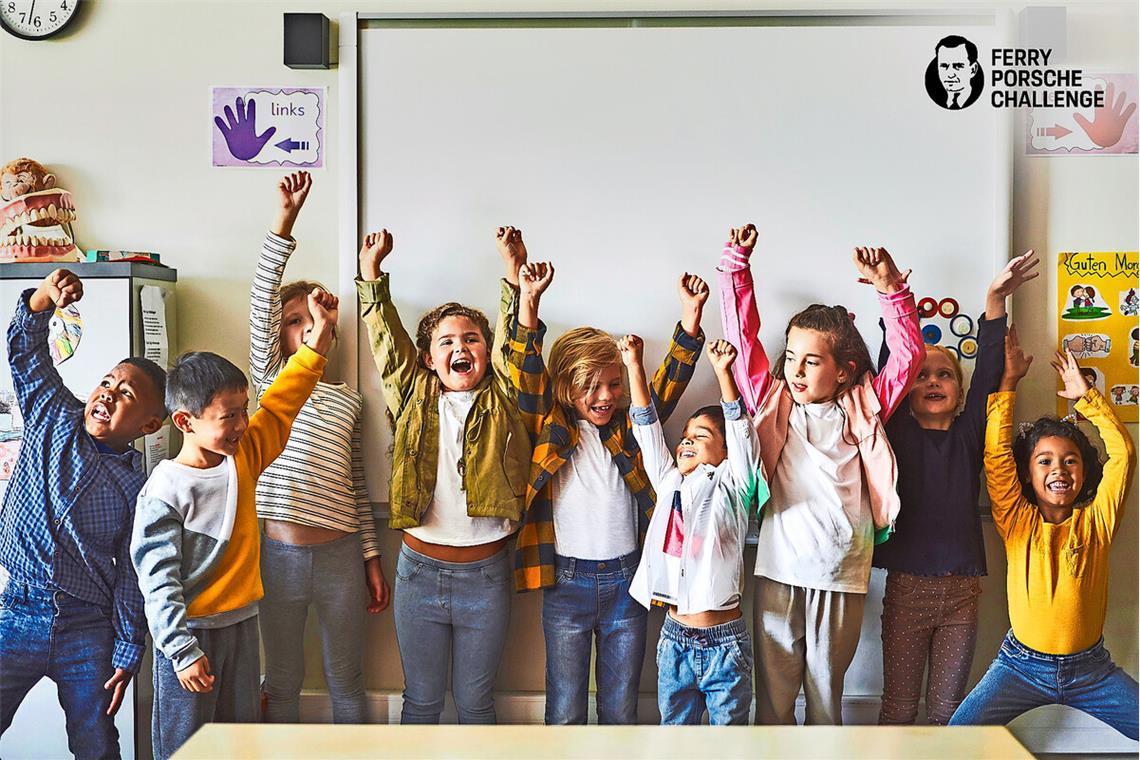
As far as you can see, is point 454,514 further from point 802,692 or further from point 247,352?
point 802,692

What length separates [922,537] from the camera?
2396 mm

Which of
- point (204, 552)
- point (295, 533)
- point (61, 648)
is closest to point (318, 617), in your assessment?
point (295, 533)

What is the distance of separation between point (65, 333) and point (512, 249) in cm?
110

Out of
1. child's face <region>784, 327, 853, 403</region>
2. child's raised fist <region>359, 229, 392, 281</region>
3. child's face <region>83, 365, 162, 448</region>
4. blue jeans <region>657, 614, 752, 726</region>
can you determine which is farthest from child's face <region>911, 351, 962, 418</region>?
child's face <region>83, 365, 162, 448</region>

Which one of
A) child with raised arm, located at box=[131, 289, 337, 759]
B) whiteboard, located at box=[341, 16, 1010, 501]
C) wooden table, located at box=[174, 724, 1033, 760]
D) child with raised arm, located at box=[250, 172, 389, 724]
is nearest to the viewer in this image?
wooden table, located at box=[174, 724, 1033, 760]

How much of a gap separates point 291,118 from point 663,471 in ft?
4.35

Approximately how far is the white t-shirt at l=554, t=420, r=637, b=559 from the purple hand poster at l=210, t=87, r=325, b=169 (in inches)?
40.6

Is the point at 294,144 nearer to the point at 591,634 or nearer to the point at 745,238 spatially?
the point at 745,238

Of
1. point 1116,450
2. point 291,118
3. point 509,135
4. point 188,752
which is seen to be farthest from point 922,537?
point 291,118

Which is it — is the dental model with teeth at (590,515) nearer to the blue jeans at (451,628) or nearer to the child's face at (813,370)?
the blue jeans at (451,628)

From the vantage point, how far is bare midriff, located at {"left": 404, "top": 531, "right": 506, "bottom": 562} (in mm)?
2406

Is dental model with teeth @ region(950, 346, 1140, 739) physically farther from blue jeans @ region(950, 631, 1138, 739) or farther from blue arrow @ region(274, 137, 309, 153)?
blue arrow @ region(274, 137, 309, 153)

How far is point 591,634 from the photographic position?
7.97ft

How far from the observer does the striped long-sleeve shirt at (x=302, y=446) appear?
2.42 meters
